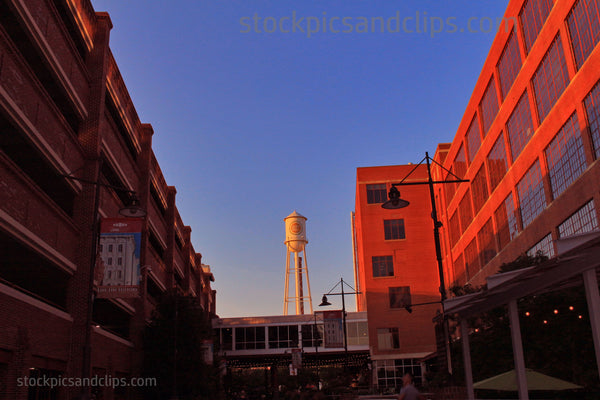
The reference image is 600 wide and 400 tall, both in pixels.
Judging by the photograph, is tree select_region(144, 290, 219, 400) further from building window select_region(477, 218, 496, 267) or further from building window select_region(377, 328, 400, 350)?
building window select_region(377, 328, 400, 350)

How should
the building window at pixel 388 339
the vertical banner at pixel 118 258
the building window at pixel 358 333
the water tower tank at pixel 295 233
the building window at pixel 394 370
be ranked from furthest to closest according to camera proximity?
the water tower tank at pixel 295 233 < the building window at pixel 358 333 < the building window at pixel 388 339 < the building window at pixel 394 370 < the vertical banner at pixel 118 258

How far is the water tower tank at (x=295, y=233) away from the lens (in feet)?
291

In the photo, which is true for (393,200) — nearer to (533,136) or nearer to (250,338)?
(533,136)

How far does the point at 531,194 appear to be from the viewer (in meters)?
35.7

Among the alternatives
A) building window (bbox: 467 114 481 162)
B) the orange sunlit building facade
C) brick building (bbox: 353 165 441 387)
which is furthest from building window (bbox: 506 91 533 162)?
brick building (bbox: 353 165 441 387)

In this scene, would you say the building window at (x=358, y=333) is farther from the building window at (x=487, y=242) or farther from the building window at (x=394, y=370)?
the building window at (x=487, y=242)

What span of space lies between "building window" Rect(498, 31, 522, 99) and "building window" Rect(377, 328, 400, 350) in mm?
34453

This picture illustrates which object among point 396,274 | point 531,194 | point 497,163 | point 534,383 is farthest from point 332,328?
point 534,383

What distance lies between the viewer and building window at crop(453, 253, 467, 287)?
5711 centimetres

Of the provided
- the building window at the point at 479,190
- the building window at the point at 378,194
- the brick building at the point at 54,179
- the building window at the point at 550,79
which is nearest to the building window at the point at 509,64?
the building window at the point at 550,79

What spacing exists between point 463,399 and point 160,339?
73.2ft

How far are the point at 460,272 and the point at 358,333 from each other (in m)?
15.0

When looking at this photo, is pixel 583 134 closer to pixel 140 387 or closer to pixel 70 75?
pixel 70 75

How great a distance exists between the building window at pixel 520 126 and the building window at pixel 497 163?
75.3 inches
